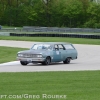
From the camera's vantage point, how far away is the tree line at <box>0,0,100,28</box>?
3691 inches

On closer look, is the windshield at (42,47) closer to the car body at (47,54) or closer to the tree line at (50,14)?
the car body at (47,54)

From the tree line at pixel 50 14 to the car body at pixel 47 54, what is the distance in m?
63.6

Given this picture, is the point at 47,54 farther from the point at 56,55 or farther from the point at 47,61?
the point at 56,55

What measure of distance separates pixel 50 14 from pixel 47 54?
7188 centimetres

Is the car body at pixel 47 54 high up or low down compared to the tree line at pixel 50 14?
up

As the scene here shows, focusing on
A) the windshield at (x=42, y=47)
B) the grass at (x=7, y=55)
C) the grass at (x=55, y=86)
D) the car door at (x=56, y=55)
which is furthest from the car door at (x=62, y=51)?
the grass at (x=55, y=86)

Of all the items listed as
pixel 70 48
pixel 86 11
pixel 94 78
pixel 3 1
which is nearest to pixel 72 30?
pixel 86 11

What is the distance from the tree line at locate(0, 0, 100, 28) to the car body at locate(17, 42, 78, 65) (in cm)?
6355

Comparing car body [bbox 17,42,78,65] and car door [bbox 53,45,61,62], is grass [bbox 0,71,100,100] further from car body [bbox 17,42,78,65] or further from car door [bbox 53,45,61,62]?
car door [bbox 53,45,61,62]

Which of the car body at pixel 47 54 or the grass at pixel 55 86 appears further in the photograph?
the car body at pixel 47 54

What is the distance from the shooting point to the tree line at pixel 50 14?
93.8 meters

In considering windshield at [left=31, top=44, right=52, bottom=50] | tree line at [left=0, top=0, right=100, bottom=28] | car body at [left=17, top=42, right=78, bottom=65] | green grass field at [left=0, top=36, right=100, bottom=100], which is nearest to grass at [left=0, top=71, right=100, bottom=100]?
green grass field at [left=0, top=36, right=100, bottom=100]

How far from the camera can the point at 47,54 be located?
2609 centimetres

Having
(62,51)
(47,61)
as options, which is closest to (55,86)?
(47,61)
